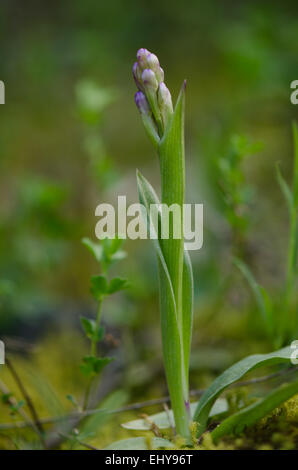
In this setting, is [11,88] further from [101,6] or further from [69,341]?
[69,341]

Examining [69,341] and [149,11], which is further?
[149,11]

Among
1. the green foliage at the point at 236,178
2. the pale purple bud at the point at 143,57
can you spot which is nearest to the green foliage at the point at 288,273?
the green foliage at the point at 236,178

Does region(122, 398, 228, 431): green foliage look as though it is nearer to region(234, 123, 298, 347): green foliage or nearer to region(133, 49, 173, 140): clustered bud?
region(234, 123, 298, 347): green foliage

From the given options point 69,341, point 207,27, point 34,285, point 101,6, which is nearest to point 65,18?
point 101,6

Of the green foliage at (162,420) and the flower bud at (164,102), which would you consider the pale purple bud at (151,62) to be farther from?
the green foliage at (162,420)

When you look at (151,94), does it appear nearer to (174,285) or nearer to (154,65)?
(154,65)
